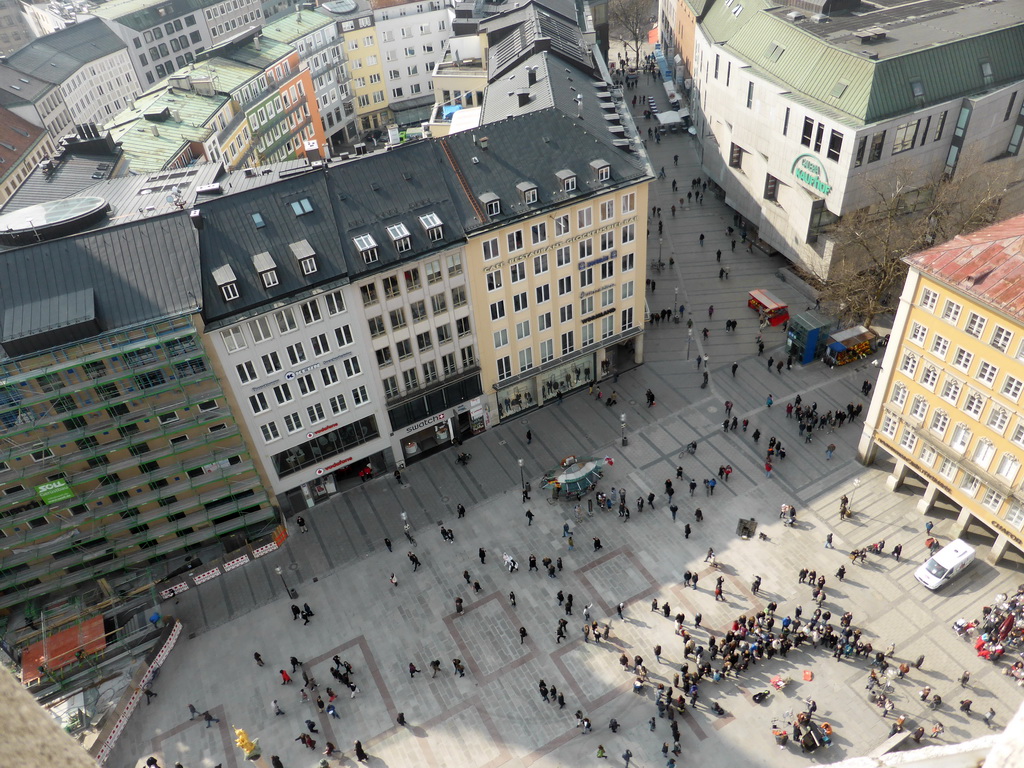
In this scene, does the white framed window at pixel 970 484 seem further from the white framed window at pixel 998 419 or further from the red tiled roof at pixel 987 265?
the red tiled roof at pixel 987 265

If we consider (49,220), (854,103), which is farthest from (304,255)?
(854,103)

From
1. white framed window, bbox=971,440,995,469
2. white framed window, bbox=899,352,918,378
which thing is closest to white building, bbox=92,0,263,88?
white framed window, bbox=899,352,918,378

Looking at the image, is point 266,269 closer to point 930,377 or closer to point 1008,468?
point 930,377

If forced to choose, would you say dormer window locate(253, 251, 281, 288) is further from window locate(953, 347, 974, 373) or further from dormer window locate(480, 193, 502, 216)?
window locate(953, 347, 974, 373)

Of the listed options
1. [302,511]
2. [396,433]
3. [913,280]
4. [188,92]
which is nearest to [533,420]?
[396,433]

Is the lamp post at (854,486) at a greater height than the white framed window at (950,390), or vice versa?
the white framed window at (950,390)

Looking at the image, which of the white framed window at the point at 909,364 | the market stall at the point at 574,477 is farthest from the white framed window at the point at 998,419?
the market stall at the point at 574,477
